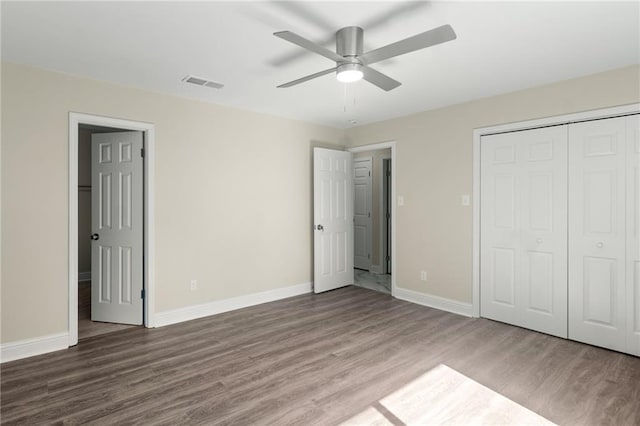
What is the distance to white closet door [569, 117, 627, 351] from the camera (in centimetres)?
307

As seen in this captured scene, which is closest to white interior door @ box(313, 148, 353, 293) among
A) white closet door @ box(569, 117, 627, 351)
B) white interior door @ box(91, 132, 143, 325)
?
white interior door @ box(91, 132, 143, 325)

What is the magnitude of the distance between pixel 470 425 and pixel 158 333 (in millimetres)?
3008

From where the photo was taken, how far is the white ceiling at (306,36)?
2.13 metres

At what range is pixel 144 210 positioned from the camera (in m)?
3.73

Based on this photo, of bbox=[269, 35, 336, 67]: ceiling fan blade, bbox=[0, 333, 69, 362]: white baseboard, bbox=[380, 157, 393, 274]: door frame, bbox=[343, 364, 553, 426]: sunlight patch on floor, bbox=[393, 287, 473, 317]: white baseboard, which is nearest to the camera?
bbox=[343, 364, 553, 426]: sunlight patch on floor

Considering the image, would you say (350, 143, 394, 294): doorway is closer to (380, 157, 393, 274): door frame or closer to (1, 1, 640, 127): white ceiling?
(380, 157, 393, 274): door frame

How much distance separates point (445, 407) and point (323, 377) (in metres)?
0.90

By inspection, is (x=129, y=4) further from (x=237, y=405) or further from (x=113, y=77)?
(x=237, y=405)

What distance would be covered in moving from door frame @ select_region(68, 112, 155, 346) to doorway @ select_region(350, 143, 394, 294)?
3.50 metres

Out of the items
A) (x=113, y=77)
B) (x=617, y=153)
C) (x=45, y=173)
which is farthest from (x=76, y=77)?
(x=617, y=153)

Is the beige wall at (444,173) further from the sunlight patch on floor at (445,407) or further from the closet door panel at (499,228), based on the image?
the sunlight patch on floor at (445,407)

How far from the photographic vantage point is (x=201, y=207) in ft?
13.4

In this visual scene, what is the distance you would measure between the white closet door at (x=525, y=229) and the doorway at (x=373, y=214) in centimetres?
244

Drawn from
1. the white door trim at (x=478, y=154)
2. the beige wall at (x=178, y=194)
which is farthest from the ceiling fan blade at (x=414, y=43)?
the beige wall at (x=178, y=194)
